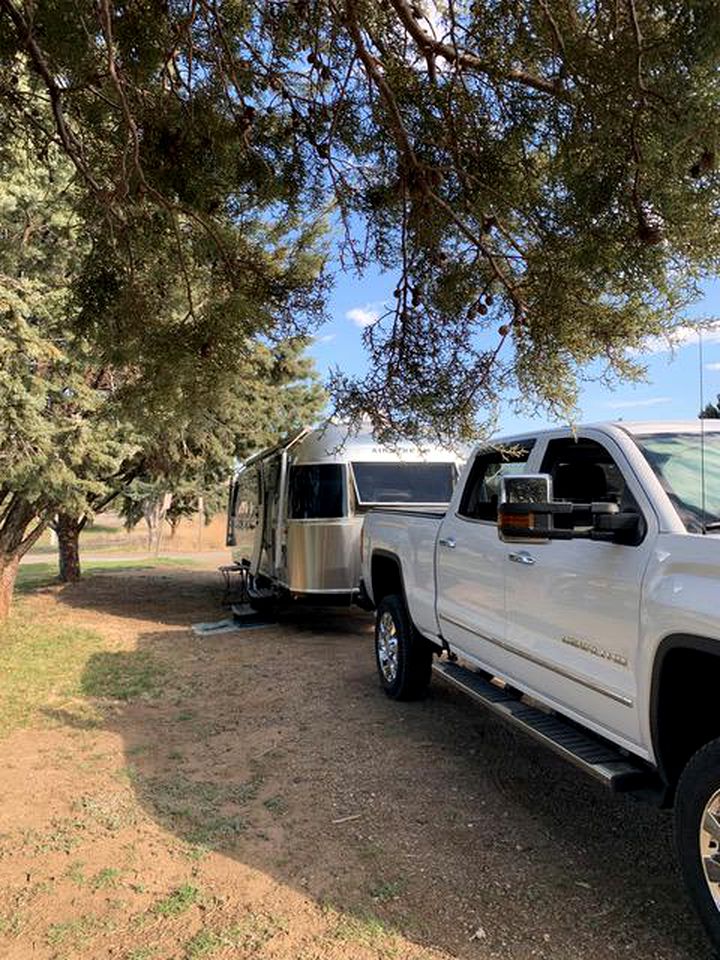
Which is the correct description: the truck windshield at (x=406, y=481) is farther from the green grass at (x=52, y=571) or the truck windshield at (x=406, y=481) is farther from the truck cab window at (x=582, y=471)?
the green grass at (x=52, y=571)

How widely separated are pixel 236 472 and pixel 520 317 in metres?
13.4

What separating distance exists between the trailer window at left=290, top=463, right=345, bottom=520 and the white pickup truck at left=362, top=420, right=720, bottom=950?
4692mm

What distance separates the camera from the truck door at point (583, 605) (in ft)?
11.0

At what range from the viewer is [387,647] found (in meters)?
6.78

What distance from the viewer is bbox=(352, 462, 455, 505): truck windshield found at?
1026cm

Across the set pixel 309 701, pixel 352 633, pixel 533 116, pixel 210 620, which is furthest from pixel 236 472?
pixel 533 116

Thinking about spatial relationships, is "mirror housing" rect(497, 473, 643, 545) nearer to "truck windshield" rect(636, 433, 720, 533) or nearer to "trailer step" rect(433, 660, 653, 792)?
"truck windshield" rect(636, 433, 720, 533)

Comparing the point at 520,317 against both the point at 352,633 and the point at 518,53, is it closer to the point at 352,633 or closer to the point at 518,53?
the point at 518,53

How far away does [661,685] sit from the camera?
10.2 feet

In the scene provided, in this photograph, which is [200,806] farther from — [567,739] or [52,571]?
[52,571]

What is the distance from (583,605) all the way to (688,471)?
0.81 meters

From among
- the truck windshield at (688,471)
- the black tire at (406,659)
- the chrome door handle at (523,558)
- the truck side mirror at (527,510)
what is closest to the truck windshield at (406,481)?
the black tire at (406,659)

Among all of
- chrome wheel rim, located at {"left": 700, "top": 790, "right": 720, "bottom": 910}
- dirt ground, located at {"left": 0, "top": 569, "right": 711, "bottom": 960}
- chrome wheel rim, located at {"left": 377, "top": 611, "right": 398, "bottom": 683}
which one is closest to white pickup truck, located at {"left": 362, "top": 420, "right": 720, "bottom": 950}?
chrome wheel rim, located at {"left": 700, "top": 790, "right": 720, "bottom": 910}

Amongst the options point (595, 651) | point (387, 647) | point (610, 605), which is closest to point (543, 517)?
point (610, 605)
